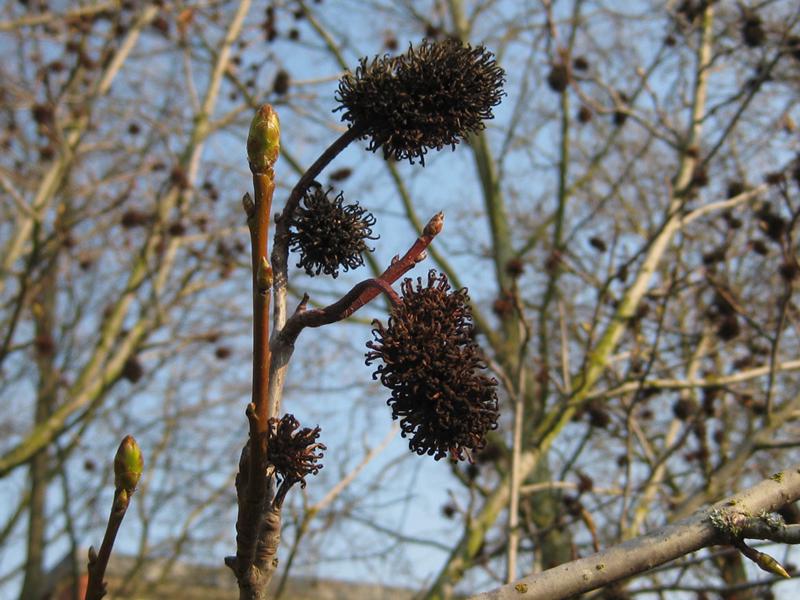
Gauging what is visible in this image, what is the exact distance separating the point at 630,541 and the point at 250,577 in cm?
74

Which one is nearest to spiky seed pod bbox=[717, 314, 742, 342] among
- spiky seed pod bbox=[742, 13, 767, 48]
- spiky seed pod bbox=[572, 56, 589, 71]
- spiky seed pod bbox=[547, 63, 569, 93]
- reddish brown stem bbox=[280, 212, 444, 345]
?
spiky seed pod bbox=[742, 13, 767, 48]

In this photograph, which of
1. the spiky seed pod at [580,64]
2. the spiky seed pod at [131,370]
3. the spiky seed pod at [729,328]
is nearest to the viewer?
the spiky seed pod at [729,328]

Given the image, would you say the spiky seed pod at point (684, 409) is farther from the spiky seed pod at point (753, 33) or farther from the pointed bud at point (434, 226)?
the pointed bud at point (434, 226)

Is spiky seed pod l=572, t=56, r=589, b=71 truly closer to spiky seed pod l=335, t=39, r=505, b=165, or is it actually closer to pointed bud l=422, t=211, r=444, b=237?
spiky seed pod l=335, t=39, r=505, b=165

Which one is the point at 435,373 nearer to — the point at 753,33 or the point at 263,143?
the point at 263,143

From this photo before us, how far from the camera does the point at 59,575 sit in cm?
627

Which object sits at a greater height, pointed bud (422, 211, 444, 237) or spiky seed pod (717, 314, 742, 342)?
spiky seed pod (717, 314, 742, 342)

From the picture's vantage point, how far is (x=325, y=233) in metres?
1.83

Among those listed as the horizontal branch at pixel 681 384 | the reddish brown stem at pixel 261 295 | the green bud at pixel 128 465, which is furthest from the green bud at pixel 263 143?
the horizontal branch at pixel 681 384

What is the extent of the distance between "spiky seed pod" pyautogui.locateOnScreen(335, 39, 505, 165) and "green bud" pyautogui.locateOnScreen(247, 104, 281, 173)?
0.84 ft

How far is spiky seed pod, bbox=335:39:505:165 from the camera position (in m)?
1.73

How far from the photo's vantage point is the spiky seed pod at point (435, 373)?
162 cm

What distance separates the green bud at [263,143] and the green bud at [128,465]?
0.54 meters

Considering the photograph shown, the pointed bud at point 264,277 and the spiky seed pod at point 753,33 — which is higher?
the spiky seed pod at point 753,33
